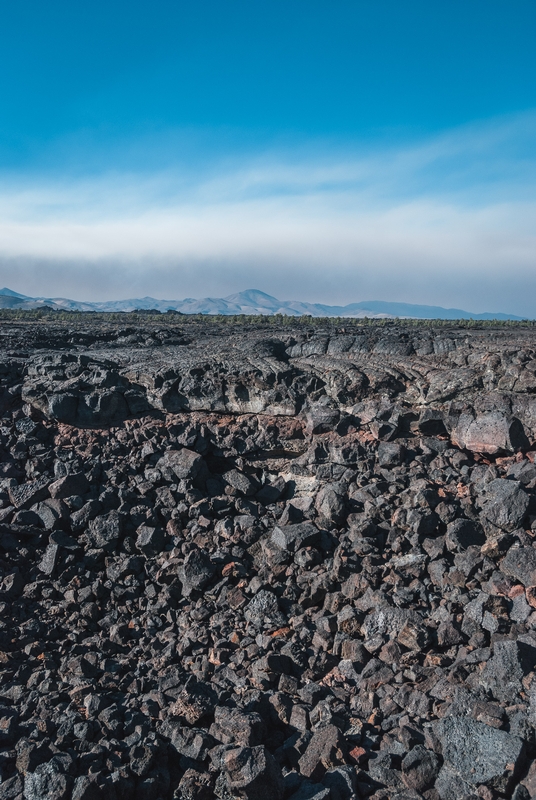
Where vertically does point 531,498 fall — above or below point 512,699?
above

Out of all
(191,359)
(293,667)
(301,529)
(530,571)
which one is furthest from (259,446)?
(530,571)

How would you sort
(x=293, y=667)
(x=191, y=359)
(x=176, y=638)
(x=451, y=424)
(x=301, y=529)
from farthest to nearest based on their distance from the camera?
(x=191, y=359) < (x=451, y=424) < (x=301, y=529) < (x=176, y=638) < (x=293, y=667)

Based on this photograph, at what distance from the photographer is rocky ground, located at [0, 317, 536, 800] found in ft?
15.0

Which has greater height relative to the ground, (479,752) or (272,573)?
(272,573)

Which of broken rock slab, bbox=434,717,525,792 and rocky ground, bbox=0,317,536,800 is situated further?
rocky ground, bbox=0,317,536,800

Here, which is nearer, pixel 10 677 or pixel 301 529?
pixel 10 677

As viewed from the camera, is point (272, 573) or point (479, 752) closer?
point (479, 752)

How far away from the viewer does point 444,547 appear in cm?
665

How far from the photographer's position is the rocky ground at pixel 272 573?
4.58 meters

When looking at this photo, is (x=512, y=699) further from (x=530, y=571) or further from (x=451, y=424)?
(x=451, y=424)

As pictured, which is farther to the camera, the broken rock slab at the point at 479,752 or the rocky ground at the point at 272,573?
the rocky ground at the point at 272,573

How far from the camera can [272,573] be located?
23.0 ft

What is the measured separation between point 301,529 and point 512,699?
3.14m

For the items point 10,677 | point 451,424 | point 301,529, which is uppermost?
point 451,424
